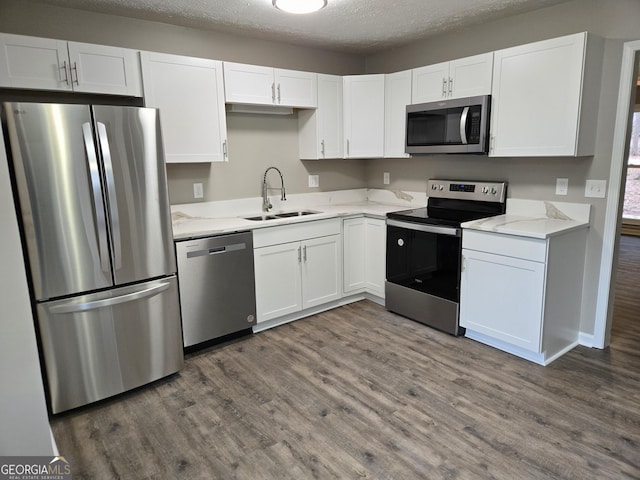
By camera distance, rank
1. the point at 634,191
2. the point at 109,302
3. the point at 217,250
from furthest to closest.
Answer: the point at 634,191 < the point at 217,250 < the point at 109,302

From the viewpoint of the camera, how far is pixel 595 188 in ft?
9.55

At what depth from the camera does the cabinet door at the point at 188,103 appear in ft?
9.60

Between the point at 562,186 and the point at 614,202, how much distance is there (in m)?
0.34

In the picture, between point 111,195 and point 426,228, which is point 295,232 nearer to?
point 426,228

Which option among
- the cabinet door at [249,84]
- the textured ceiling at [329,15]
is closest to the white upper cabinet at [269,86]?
the cabinet door at [249,84]

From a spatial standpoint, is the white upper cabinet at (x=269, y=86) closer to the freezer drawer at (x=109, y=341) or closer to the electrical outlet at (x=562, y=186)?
the freezer drawer at (x=109, y=341)

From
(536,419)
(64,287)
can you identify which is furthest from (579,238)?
(64,287)

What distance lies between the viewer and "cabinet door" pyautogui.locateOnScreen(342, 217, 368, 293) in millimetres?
3832

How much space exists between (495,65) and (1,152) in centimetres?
299

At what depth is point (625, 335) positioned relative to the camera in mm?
3230

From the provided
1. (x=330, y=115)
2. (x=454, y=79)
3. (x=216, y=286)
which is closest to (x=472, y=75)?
(x=454, y=79)

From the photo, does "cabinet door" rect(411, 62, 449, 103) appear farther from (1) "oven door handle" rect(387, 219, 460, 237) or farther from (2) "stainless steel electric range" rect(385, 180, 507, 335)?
(1) "oven door handle" rect(387, 219, 460, 237)

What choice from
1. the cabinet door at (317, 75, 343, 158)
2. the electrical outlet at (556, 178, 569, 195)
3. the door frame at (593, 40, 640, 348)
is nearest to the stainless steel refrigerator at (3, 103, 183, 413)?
the cabinet door at (317, 75, 343, 158)

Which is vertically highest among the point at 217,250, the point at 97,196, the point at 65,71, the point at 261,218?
the point at 65,71
